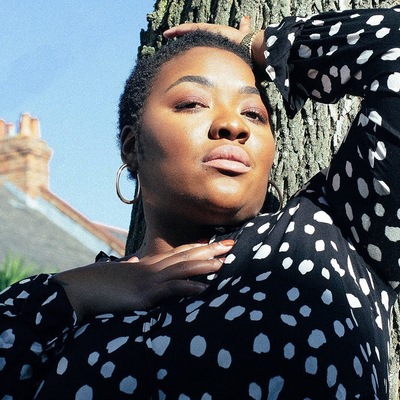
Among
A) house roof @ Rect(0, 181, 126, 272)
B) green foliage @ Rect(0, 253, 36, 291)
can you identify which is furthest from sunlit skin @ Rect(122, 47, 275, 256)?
house roof @ Rect(0, 181, 126, 272)

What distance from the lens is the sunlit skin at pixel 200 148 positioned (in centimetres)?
265

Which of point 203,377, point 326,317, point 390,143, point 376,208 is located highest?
point 390,143

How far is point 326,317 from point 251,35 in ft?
3.78

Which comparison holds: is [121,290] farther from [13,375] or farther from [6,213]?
[6,213]

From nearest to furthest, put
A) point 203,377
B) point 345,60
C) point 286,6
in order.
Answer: point 203,377 < point 345,60 < point 286,6

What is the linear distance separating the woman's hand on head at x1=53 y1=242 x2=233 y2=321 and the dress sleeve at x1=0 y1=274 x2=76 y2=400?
42 millimetres

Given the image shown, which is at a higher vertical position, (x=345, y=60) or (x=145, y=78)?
(x=345, y=60)

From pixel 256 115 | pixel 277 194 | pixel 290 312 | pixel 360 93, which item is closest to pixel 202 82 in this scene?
pixel 256 115

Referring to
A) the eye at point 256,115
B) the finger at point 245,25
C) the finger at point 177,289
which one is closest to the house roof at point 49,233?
the finger at point 245,25

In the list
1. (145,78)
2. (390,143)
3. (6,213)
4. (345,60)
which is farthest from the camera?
(6,213)

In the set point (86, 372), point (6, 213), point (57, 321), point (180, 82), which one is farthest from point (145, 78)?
point (6, 213)

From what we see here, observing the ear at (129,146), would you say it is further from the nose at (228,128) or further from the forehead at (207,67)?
the nose at (228,128)

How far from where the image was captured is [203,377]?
89.1 inches

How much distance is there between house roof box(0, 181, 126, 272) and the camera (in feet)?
77.2
